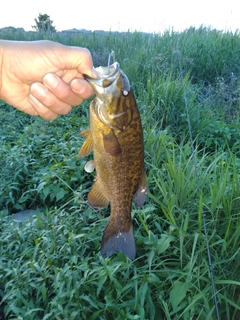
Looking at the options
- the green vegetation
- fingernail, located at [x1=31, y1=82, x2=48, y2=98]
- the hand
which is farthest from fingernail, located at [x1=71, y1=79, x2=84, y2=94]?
the green vegetation

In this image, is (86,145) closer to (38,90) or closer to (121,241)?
(38,90)

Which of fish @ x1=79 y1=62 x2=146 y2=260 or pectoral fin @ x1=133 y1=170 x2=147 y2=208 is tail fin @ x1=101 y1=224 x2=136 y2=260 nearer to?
fish @ x1=79 y1=62 x2=146 y2=260

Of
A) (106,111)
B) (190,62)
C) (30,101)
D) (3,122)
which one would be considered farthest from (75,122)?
(106,111)

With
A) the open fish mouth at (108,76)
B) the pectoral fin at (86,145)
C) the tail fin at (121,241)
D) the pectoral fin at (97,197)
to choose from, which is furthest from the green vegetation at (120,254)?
the open fish mouth at (108,76)

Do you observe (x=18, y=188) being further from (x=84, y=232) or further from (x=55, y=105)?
(x=55, y=105)

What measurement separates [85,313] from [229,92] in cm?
451

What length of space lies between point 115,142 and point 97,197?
310 millimetres

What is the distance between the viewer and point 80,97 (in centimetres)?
172

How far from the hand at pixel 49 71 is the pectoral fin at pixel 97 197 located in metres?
0.33

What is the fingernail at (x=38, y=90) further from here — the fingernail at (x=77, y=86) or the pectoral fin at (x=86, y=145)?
the pectoral fin at (x=86, y=145)

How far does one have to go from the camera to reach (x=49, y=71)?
5.56 ft

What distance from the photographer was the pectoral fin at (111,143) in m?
1.53

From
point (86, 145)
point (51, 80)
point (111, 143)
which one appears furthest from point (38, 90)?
point (111, 143)

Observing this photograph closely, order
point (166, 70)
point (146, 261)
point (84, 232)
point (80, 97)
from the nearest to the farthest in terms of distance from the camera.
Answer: point (80, 97) → point (146, 261) → point (84, 232) → point (166, 70)
